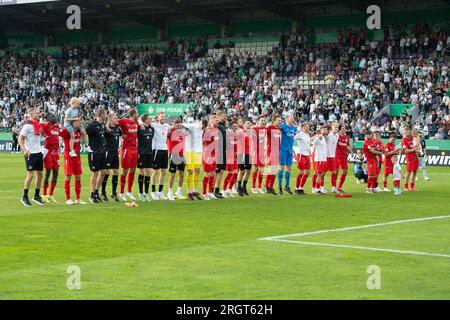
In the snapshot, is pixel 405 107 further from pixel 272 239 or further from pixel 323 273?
pixel 323 273

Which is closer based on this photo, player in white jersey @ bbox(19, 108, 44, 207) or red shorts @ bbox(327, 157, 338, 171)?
player in white jersey @ bbox(19, 108, 44, 207)

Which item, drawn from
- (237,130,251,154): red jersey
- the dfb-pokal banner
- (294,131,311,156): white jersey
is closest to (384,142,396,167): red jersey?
(294,131,311,156): white jersey

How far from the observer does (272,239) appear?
13.1 metres

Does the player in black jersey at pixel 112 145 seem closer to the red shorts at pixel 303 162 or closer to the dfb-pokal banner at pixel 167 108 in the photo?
the red shorts at pixel 303 162

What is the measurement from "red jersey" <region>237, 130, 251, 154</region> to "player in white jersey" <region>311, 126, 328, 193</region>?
2084 mm

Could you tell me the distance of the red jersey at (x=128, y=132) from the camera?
19.6 m

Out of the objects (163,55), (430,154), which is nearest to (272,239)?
(430,154)

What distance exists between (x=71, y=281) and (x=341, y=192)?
48.6 feet

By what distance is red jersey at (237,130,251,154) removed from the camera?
2202 cm

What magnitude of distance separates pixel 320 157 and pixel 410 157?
3434 mm

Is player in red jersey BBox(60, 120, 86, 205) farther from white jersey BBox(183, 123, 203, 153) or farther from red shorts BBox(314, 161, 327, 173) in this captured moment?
red shorts BBox(314, 161, 327, 173)

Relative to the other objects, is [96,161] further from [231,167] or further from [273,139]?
[273,139]

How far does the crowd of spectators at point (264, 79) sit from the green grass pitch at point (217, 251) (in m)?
24.5

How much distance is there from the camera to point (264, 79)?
169 feet
